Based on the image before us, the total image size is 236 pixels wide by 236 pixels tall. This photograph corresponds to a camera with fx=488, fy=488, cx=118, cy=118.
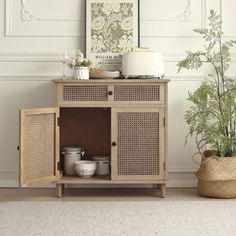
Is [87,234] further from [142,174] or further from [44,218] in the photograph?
[142,174]

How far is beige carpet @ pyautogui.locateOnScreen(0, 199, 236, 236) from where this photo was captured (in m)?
2.47

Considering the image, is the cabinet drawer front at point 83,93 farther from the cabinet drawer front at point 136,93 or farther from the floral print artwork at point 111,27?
the floral print artwork at point 111,27

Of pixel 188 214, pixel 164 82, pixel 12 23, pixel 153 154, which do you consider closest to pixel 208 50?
pixel 164 82

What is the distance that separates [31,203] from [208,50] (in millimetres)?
1617

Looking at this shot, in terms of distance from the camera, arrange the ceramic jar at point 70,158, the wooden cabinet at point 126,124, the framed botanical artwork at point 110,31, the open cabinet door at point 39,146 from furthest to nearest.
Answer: the framed botanical artwork at point 110,31 < the ceramic jar at point 70,158 < the wooden cabinet at point 126,124 < the open cabinet door at point 39,146

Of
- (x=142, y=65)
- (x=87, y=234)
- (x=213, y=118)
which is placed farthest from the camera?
(x=213, y=118)

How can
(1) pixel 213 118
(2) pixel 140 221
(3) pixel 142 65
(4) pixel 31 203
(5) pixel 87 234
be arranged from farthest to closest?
(1) pixel 213 118 → (3) pixel 142 65 → (4) pixel 31 203 → (2) pixel 140 221 → (5) pixel 87 234

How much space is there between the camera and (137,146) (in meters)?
3.32

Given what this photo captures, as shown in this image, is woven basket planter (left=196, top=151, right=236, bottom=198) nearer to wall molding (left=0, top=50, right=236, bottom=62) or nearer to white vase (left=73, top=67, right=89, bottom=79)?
white vase (left=73, top=67, right=89, bottom=79)

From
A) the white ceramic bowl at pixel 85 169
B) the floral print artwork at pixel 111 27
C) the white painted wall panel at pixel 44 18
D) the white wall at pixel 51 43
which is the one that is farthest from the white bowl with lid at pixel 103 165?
the white painted wall panel at pixel 44 18

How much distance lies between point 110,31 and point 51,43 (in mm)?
462

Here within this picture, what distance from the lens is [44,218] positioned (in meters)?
2.72

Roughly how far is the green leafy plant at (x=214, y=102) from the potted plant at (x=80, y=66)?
2.12ft

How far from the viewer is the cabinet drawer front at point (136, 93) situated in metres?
3.29
